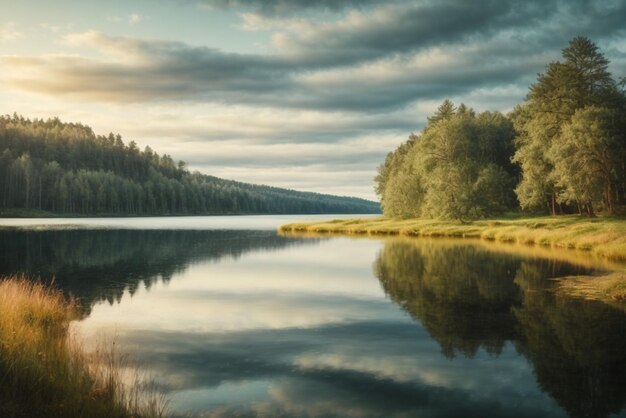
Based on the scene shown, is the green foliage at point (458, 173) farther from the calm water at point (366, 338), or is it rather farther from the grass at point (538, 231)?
the calm water at point (366, 338)

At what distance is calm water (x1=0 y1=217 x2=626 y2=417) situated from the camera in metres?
12.6

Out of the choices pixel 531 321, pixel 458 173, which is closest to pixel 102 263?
pixel 531 321

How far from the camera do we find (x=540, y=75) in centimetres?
8194

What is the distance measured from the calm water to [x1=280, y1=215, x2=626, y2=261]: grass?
1124cm

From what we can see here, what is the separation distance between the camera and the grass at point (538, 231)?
47.0 m

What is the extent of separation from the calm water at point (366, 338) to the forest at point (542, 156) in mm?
31445

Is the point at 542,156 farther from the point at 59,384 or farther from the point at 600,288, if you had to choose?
the point at 59,384

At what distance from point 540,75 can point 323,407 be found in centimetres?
8205

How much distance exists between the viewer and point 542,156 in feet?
253

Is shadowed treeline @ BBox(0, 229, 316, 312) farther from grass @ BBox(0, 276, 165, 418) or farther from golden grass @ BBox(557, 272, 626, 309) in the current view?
golden grass @ BBox(557, 272, 626, 309)

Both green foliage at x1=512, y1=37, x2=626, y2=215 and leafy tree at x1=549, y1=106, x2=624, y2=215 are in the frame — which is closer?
leafy tree at x1=549, y1=106, x2=624, y2=215

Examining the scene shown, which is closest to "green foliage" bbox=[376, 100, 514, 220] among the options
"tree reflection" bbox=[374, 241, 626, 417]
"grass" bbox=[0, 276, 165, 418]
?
"tree reflection" bbox=[374, 241, 626, 417]

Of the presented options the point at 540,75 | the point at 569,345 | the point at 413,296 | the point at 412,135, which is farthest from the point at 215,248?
the point at 412,135

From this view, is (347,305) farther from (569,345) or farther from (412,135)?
(412,135)
